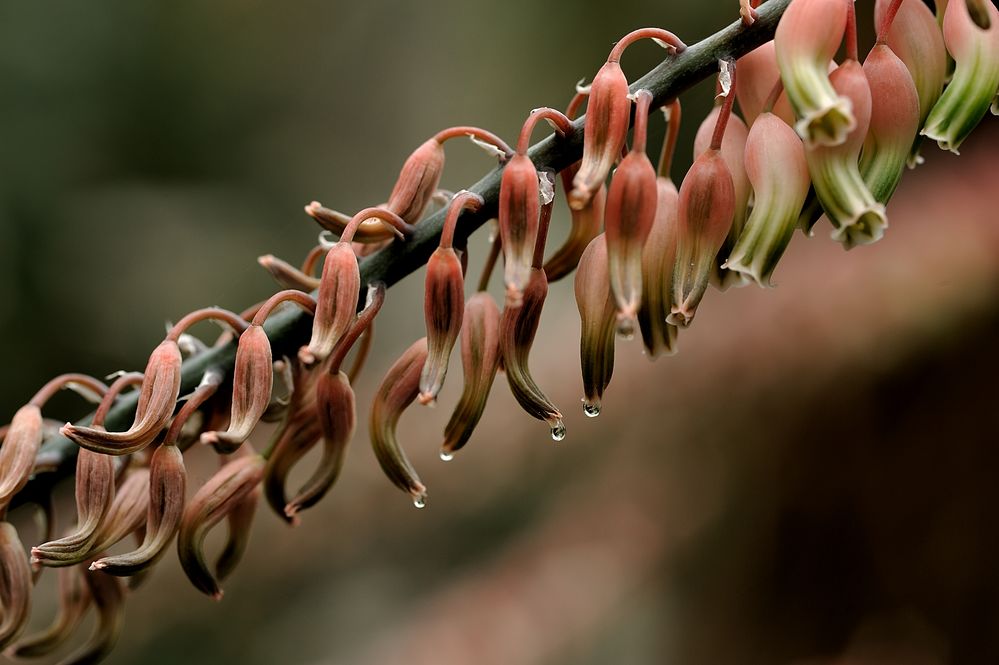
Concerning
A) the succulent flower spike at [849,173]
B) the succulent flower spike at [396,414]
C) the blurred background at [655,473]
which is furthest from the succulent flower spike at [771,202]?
the blurred background at [655,473]

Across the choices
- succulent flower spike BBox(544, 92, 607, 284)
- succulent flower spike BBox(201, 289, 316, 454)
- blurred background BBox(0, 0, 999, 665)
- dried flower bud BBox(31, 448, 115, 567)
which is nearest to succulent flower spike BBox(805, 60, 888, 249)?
succulent flower spike BBox(544, 92, 607, 284)

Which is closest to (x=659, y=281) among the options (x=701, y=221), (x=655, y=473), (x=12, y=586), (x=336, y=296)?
(x=701, y=221)

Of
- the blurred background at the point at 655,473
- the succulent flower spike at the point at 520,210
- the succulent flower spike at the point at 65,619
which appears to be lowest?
the blurred background at the point at 655,473

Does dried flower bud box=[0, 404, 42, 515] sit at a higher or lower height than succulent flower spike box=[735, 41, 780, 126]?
lower

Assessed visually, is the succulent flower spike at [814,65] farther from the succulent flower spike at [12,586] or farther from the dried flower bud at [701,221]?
the succulent flower spike at [12,586]

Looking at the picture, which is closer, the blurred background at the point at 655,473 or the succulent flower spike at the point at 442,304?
the succulent flower spike at the point at 442,304

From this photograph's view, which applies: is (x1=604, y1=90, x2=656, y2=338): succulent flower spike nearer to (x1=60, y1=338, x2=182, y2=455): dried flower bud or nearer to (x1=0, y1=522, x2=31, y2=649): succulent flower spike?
(x1=60, y1=338, x2=182, y2=455): dried flower bud

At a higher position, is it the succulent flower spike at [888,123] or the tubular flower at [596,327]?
the succulent flower spike at [888,123]
